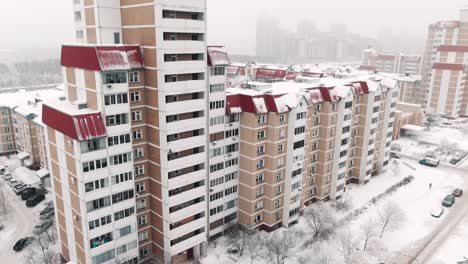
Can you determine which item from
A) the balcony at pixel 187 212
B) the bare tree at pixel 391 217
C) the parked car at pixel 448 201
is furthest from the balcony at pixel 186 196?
the parked car at pixel 448 201

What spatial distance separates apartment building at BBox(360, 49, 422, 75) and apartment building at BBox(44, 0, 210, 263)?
447ft

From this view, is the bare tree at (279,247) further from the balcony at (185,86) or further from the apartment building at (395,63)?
the apartment building at (395,63)

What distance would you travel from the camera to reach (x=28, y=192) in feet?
205

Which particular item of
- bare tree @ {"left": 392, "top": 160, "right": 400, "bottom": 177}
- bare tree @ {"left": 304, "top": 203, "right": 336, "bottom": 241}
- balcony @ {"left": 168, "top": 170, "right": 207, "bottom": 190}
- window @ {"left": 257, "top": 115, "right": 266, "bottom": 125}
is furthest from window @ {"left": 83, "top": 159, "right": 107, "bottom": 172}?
Result: bare tree @ {"left": 392, "top": 160, "right": 400, "bottom": 177}

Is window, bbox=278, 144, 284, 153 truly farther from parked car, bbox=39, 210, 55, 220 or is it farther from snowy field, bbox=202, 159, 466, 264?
parked car, bbox=39, 210, 55, 220

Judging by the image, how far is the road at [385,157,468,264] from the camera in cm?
4741

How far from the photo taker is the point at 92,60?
34.7 metres

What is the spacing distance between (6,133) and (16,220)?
A: 3371cm

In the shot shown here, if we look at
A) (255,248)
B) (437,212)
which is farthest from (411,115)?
(255,248)

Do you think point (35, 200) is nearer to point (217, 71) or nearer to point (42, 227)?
point (42, 227)

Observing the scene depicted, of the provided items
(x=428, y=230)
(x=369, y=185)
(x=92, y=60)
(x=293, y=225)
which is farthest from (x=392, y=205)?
(x=92, y=60)

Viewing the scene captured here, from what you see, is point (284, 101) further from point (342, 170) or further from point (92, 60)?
point (92, 60)

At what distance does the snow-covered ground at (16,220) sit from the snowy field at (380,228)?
26862 mm

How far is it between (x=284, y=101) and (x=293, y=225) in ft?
64.5
